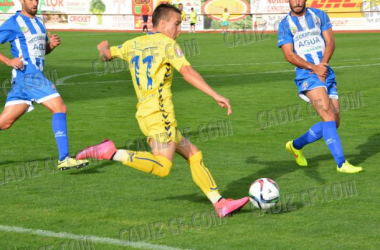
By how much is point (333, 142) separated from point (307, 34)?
134 cm

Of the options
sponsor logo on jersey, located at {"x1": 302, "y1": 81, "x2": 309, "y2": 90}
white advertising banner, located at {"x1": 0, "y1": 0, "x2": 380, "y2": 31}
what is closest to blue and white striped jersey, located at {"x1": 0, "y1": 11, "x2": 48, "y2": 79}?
sponsor logo on jersey, located at {"x1": 302, "y1": 81, "x2": 309, "y2": 90}

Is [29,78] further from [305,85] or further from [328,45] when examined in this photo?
[328,45]

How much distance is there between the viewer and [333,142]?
852 cm

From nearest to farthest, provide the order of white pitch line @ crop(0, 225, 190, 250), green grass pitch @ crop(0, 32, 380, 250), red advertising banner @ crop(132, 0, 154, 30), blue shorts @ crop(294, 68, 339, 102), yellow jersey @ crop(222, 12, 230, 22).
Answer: white pitch line @ crop(0, 225, 190, 250), green grass pitch @ crop(0, 32, 380, 250), blue shorts @ crop(294, 68, 339, 102), yellow jersey @ crop(222, 12, 230, 22), red advertising banner @ crop(132, 0, 154, 30)

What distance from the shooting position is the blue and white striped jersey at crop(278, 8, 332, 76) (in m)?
8.68

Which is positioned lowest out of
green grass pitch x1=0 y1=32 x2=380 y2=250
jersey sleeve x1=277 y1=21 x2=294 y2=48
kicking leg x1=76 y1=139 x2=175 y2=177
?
green grass pitch x1=0 y1=32 x2=380 y2=250

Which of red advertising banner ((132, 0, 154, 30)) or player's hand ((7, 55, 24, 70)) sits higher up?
player's hand ((7, 55, 24, 70))

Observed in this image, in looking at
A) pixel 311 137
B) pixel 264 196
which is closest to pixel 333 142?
pixel 311 137

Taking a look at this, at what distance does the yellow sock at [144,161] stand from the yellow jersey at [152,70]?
38 cm

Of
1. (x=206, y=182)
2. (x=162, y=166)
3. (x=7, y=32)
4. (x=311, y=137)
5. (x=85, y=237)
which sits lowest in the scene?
(x=311, y=137)

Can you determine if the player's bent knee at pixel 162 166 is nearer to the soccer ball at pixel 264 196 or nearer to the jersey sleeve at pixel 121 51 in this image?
the soccer ball at pixel 264 196

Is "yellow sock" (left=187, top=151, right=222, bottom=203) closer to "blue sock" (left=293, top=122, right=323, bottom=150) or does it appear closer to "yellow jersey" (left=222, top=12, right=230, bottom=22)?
"blue sock" (left=293, top=122, right=323, bottom=150)

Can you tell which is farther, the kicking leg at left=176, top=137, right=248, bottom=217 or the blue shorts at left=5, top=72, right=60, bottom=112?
the blue shorts at left=5, top=72, right=60, bottom=112

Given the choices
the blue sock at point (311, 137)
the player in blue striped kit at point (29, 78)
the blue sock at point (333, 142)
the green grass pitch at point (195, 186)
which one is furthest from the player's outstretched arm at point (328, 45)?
the player in blue striped kit at point (29, 78)
